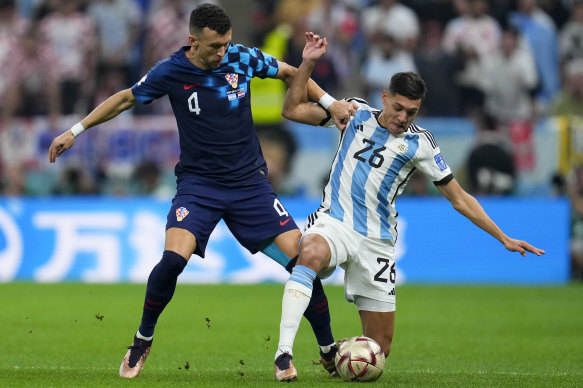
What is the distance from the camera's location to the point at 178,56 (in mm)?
6930

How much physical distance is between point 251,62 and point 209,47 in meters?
0.45

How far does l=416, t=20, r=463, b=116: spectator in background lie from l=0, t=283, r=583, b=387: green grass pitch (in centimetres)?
349

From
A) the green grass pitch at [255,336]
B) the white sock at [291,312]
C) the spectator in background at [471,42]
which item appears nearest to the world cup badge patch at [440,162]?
the white sock at [291,312]

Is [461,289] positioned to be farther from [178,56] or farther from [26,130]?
[178,56]

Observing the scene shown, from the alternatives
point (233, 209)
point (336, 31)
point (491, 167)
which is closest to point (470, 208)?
point (233, 209)

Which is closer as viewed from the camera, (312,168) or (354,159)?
(354,159)

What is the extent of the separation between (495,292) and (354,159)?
7.52m

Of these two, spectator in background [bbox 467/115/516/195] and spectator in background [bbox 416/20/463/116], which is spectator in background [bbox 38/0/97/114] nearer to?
spectator in background [bbox 416/20/463/116]

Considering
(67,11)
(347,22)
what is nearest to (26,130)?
(67,11)

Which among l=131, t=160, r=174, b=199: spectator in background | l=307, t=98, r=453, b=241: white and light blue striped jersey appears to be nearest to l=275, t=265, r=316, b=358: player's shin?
l=307, t=98, r=453, b=241: white and light blue striped jersey

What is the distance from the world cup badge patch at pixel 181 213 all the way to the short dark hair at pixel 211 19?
1.20 m

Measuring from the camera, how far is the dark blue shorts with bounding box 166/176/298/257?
22.5ft

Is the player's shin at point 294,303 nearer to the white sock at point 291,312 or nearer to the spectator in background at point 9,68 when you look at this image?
the white sock at point 291,312

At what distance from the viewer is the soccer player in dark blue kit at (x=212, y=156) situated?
266 inches
